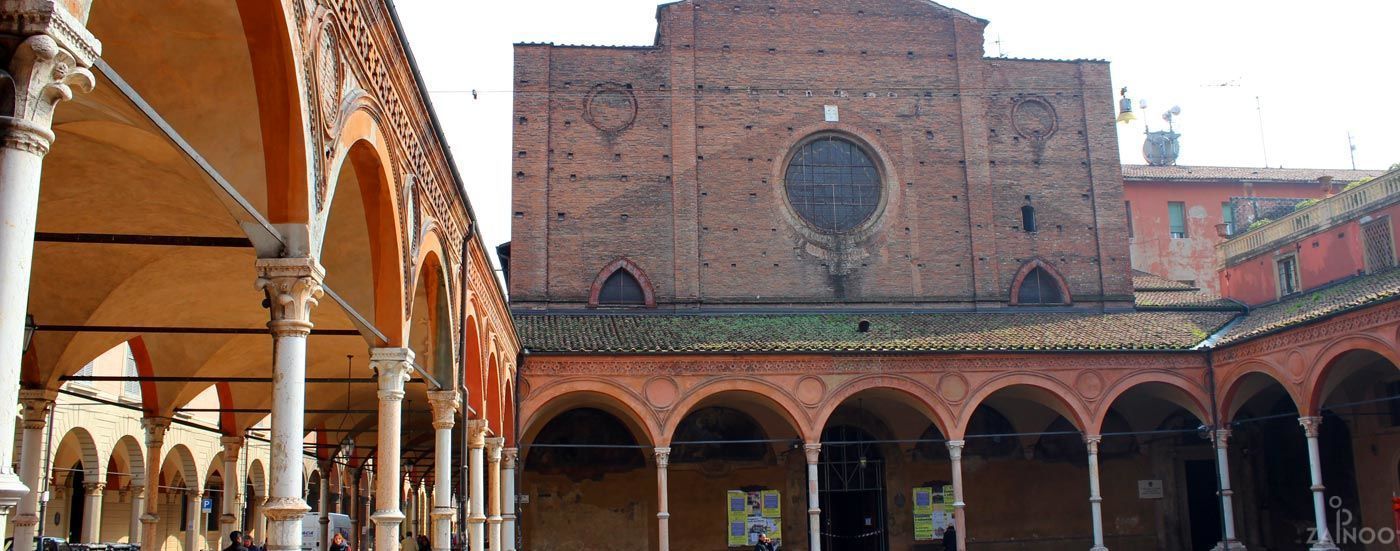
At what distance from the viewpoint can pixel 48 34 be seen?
373cm

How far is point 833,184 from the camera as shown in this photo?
1101 inches

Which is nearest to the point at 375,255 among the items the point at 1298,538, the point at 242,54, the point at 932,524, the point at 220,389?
the point at 242,54

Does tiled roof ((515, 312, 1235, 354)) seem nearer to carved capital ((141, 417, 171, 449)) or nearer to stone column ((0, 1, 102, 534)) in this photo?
carved capital ((141, 417, 171, 449))

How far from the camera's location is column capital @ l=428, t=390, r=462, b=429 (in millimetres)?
13305

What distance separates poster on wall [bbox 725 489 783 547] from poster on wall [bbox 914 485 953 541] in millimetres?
2788

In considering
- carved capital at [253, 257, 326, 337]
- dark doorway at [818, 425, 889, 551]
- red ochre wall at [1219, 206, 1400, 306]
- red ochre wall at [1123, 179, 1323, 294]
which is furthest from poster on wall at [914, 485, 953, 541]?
carved capital at [253, 257, 326, 337]

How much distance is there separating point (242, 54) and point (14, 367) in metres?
2.93

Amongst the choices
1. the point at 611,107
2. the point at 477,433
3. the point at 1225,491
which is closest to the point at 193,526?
the point at 477,433

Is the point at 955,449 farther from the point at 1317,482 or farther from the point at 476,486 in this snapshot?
the point at 476,486

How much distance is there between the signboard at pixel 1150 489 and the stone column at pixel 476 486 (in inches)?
593

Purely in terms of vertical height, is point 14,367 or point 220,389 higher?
point 220,389

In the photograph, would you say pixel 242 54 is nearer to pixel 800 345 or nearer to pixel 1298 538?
pixel 800 345

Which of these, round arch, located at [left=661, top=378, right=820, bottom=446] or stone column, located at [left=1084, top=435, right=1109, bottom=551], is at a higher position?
round arch, located at [left=661, top=378, right=820, bottom=446]

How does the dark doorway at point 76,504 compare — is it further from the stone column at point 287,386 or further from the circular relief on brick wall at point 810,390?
the stone column at point 287,386
